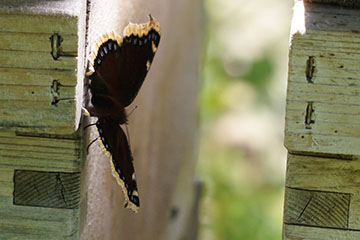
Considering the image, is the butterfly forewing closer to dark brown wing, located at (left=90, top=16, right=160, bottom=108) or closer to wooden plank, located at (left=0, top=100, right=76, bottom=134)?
dark brown wing, located at (left=90, top=16, right=160, bottom=108)

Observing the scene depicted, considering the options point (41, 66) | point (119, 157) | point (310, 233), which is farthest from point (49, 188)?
point (310, 233)

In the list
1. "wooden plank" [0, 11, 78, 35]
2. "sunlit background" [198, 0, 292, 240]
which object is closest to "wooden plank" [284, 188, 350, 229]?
"wooden plank" [0, 11, 78, 35]

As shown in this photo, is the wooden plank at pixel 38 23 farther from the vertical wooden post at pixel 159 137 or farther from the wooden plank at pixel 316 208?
the wooden plank at pixel 316 208

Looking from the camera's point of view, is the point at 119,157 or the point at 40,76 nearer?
the point at 40,76

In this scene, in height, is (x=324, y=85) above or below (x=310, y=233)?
above

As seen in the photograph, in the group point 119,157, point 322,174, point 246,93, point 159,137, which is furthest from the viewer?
point 246,93

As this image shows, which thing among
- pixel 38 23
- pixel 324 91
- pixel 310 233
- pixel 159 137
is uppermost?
pixel 38 23

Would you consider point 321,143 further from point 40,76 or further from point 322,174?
point 40,76
